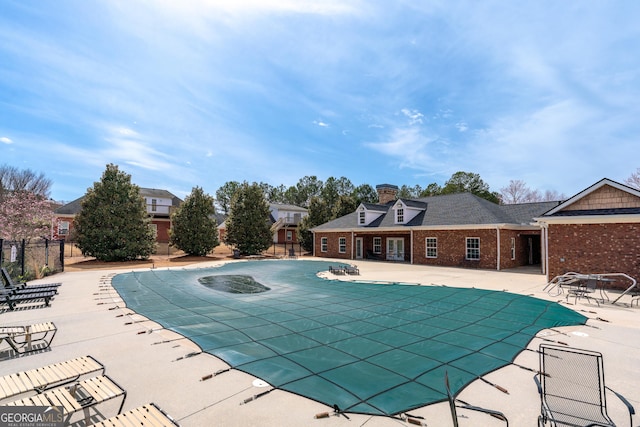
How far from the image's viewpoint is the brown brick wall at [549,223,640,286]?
1188 cm

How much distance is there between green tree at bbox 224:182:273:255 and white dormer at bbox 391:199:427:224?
44.8 ft

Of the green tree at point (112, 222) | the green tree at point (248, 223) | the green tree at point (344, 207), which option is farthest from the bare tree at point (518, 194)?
the green tree at point (112, 222)

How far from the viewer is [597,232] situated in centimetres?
1266

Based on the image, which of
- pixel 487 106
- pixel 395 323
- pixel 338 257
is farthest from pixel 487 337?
pixel 338 257

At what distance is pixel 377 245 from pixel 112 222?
827 inches

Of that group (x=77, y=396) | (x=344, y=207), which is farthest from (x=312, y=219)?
(x=77, y=396)

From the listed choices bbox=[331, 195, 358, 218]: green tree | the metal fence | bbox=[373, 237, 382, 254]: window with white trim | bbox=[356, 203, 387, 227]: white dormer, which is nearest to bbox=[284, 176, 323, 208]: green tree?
bbox=[331, 195, 358, 218]: green tree

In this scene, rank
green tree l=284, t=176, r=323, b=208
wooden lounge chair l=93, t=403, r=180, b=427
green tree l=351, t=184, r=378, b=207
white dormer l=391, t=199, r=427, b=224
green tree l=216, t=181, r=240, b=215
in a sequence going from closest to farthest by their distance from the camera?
wooden lounge chair l=93, t=403, r=180, b=427
white dormer l=391, t=199, r=427, b=224
green tree l=351, t=184, r=378, b=207
green tree l=216, t=181, r=240, b=215
green tree l=284, t=176, r=323, b=208

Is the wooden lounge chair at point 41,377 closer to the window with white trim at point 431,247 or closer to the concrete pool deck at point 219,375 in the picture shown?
the concrete pool deck at point 219,375

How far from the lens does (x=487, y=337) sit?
6.22m

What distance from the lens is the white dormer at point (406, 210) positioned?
78.2 ft

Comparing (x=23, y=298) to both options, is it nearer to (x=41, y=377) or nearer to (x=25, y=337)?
(x=25, y=337)

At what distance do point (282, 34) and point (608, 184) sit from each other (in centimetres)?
1424

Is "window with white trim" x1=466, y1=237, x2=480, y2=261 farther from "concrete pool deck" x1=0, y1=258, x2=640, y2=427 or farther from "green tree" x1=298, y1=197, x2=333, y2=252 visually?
"green tree" x1=298, y1=197, x2=333, y2=252
